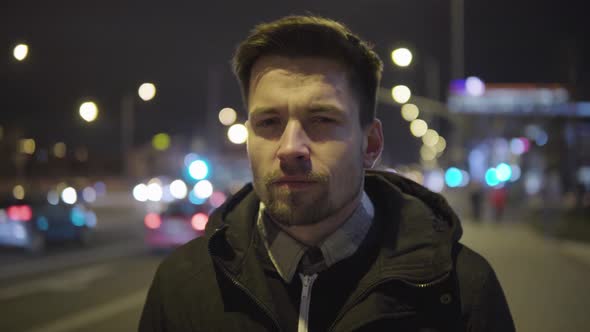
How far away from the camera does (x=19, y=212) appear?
1620 cm

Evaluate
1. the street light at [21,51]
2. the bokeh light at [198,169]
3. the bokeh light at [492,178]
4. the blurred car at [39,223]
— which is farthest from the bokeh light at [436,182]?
the street light at [21,51]

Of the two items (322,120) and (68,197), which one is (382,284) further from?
(68,197)

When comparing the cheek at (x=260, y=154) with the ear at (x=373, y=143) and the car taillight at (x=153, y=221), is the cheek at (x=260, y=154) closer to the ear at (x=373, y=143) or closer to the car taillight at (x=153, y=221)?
the ear at (x=373, y=143)

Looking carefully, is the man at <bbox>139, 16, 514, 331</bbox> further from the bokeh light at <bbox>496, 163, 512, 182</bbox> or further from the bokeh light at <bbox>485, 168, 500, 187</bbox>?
the bokeh light at <bbox>496, 163, 512, 182</bbox>

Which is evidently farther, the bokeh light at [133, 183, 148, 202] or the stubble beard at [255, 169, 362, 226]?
the bokeh light at [133, 183, 148, 202]

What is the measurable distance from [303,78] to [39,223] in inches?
622

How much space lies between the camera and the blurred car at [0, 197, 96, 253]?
1609cm

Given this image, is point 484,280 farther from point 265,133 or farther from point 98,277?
point 98,277

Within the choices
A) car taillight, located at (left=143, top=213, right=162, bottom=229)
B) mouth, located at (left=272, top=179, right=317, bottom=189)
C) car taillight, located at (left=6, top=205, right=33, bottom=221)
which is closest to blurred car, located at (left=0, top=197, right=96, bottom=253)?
car taillight, located at (left=6, top=205, right=33, bottom=221)

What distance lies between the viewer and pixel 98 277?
38.9 ft

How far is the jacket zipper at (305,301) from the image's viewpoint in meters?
2.16

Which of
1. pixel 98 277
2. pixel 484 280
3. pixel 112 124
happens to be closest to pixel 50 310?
pixel 98 277

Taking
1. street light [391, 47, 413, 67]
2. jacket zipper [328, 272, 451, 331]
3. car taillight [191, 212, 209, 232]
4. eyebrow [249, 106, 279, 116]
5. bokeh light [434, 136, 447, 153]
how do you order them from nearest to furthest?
jacket zipper [328, 272, 451, 331] < eyebrow [249, 106, 279, 116] < street light [391, 47, 413, 67] < car taillight [191, 212, 209, 232] < bokeh light [434, 136, 447, 153]

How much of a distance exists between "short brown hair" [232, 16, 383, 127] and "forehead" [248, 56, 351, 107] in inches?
1.1
